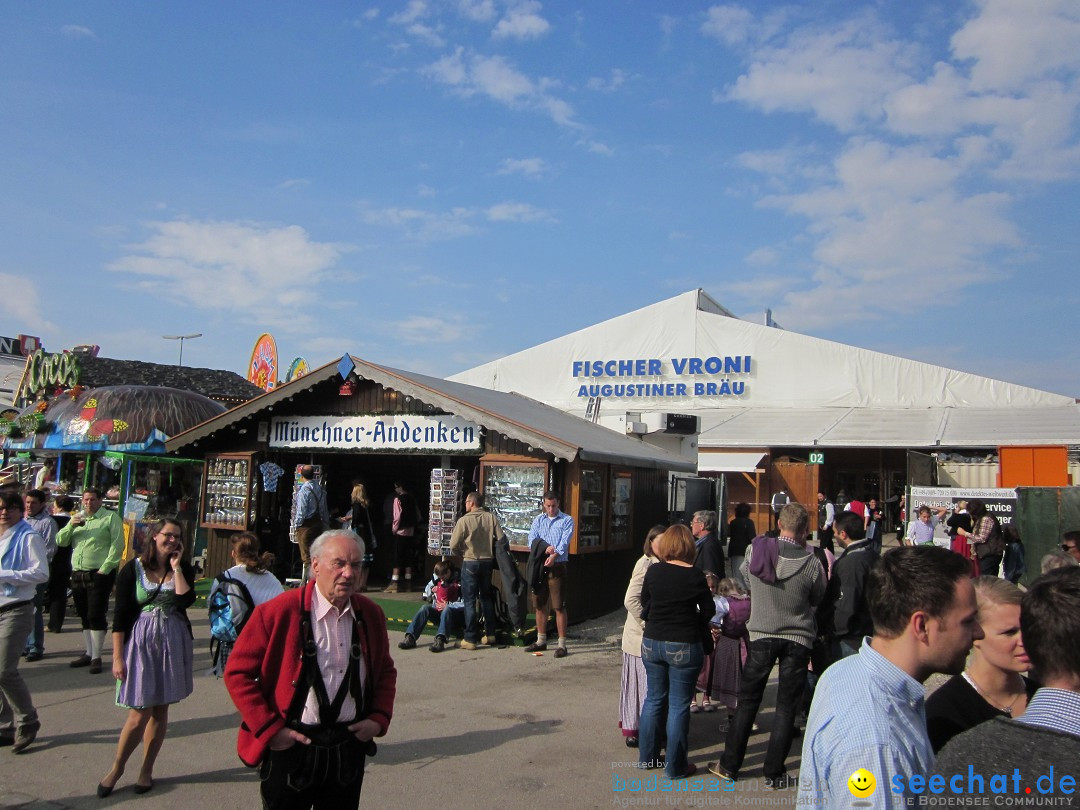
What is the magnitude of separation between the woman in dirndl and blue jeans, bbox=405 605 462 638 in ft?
14.3

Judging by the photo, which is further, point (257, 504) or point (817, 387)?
point (817, 387)

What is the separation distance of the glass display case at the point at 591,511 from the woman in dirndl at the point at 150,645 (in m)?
5.89

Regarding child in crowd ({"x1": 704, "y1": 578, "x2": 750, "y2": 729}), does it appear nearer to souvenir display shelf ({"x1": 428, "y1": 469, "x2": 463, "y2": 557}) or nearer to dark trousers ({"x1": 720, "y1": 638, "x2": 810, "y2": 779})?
dark trousers ({"x1": 720, "y1": 638, "x2": 810, "y2": 779})

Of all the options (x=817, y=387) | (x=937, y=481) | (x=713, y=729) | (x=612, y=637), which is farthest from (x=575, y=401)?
(x=713, y=729)

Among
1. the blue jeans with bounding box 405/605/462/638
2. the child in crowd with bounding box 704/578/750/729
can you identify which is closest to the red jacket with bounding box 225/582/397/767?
the child in crowd with bounding box 704/578/750/729

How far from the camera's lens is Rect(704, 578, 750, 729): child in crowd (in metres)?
6.04

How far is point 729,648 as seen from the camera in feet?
20.3

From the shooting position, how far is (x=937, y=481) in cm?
2289

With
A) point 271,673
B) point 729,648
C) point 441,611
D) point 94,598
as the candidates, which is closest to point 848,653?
point 729,648

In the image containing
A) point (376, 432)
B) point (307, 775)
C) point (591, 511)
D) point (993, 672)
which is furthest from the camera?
point (376, 432)

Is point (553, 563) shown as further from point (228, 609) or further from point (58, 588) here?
point (58, 588)

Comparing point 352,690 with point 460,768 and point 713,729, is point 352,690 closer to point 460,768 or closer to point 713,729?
point 460,768

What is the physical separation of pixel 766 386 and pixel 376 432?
21.6 m

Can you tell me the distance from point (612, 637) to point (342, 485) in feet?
20.9
